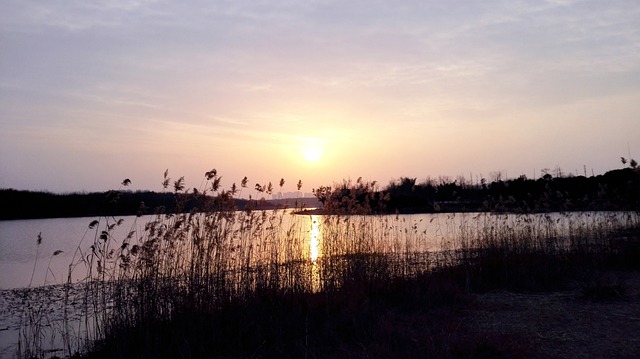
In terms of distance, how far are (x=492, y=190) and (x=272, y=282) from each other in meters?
19.6

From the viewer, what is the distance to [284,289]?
7.55 meters

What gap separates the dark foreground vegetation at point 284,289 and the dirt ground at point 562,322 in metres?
0.10

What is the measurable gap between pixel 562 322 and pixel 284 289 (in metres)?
3.86

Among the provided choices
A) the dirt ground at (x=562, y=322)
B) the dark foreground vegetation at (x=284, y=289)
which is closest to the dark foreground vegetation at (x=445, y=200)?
the dark foreground vegetation at (x=284, y=289)

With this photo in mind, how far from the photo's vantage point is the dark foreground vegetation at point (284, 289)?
567 cm

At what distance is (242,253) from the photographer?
26.3 feet

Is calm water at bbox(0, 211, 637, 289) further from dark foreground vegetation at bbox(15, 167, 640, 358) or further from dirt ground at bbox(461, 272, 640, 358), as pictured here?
dirt ground at bbox(461, 272, 640, 358)

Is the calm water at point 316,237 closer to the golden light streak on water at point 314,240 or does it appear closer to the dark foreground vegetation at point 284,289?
the golden light streak on water at point 314,240

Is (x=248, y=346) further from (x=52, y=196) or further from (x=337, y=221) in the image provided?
(x=52, y=196)

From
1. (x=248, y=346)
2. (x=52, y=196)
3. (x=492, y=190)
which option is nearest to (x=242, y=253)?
(x=248, y=346)

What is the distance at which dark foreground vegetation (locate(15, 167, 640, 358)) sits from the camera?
567 centimetres

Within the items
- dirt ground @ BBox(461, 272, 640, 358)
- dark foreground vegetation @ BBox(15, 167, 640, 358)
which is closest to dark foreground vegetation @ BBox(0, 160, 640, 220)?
dark foreground vegetation @ BBox(15, 167, 640, 358)

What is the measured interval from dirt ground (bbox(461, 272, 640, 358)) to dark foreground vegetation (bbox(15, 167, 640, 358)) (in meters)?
0.10

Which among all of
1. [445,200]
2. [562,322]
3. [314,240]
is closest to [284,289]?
[314,240]
